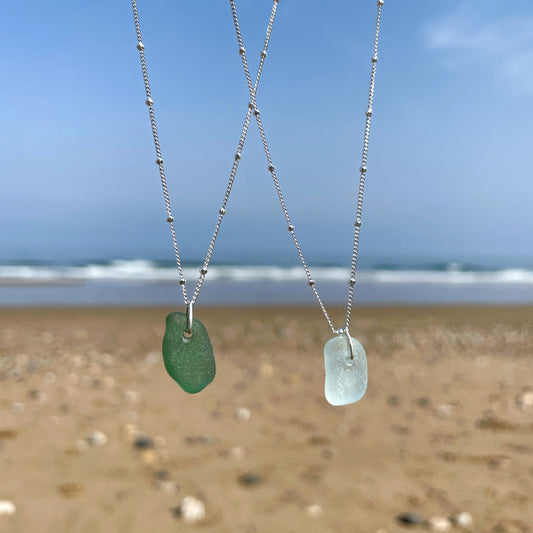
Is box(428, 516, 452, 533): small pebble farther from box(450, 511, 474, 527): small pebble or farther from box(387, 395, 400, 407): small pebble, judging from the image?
box(387, 395, 400, 407): small pebble

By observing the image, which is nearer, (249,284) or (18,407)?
(18,407)

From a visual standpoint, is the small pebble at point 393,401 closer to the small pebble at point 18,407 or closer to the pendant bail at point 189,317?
the small pebble at point 18,407

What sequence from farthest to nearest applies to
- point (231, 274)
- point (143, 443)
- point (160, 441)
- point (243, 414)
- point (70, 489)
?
point (231, 274), point (243, 414), point (160, 441), point (143, 443), point (70, 489)

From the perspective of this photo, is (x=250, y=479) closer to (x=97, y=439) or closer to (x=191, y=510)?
(x=191, y=510)

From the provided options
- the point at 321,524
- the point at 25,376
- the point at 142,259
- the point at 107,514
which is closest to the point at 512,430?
the point at 321,524

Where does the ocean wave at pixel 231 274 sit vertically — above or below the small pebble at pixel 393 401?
above

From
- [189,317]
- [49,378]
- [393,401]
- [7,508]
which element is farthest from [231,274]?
[189,317]

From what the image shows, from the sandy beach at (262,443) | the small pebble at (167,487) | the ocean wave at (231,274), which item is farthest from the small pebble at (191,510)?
the ocean wave at (231,274)
